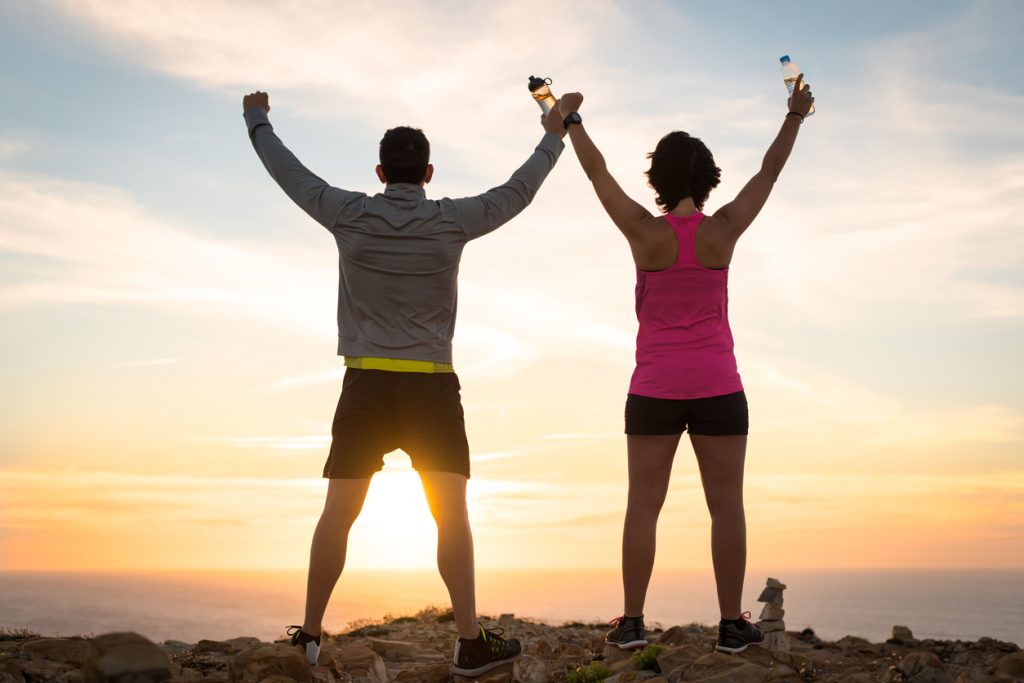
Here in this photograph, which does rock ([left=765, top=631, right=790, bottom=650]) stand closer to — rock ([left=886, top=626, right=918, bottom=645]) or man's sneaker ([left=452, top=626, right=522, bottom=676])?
man's sneaker ([left=452, top=626, right=522, bottom=676])

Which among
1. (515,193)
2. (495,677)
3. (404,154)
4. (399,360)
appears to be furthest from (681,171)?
(495,677)

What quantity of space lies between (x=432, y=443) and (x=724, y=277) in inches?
86.4

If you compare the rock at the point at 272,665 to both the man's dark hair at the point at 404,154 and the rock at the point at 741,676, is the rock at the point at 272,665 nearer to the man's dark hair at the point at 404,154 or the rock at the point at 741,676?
the rock at the point at 741,676

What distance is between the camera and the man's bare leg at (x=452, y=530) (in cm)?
599

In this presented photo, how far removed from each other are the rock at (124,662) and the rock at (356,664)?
2.05 meters

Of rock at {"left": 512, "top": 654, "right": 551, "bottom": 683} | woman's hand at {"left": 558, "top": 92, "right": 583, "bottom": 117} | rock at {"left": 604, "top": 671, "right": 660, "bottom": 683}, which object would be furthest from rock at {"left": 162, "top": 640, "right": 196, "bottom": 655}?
woman's hand at {"left": 558, "top": 92, "right": 583, "bottom": 117}

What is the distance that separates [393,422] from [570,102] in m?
2.58

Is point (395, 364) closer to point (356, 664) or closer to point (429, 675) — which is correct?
point (429, 675)

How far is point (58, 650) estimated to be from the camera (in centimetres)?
719

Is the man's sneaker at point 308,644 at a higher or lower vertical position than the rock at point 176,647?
higher

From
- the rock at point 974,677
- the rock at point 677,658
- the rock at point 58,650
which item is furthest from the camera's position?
the rock at point 58,650

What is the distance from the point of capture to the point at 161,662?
4.51 metres

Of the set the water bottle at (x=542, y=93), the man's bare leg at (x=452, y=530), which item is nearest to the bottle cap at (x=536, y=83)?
→ the water bottle at (x=542, y=93)

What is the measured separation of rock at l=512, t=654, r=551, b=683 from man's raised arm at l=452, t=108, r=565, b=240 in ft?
9.20
